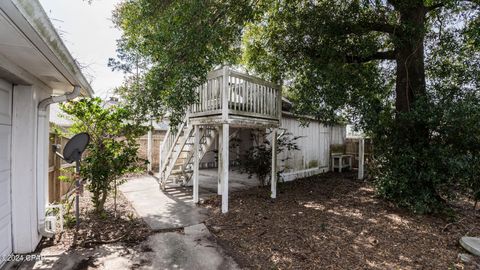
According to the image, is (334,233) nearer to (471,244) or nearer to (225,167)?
(471,244)

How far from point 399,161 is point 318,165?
554 cm

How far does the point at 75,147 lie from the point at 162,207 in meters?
2.49

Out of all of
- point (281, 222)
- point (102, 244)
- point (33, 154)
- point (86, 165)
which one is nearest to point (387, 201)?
point (281, 222)

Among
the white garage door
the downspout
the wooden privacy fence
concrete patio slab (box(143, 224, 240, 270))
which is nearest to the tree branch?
concrete patio slab (box(143, 224, 240, 270))

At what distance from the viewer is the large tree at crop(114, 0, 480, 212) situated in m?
5.00

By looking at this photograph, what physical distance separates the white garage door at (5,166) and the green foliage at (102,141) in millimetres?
1417

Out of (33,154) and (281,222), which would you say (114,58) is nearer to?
(33,154)

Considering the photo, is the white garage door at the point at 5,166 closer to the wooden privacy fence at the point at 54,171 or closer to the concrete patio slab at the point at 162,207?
the wooden privacy fence at the point at 54,171

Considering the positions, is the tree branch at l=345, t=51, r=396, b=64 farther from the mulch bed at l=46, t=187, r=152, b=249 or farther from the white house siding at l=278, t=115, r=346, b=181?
the mulch bed at l=46, t=187, r=152, b=249

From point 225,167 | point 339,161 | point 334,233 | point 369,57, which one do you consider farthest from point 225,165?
point 339,161

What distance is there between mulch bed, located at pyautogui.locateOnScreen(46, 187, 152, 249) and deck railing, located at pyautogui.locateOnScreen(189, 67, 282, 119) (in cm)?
269

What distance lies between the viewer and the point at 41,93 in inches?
157

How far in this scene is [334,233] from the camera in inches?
178

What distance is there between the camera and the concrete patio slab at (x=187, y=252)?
346cm
